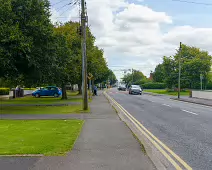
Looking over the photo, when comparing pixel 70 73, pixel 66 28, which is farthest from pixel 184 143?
pixel 66 28

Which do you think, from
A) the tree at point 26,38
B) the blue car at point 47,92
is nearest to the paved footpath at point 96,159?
the tree at point 26,38

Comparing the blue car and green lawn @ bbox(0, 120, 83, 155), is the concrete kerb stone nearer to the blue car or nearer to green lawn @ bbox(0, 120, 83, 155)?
green lawn @ bbox(0, 120, 83, 155)

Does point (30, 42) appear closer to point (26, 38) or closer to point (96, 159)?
point (26, 38)

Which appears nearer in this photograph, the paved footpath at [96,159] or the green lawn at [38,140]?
the paved footpath at [96,159]

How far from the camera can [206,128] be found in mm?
13047

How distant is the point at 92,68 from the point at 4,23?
747 inches

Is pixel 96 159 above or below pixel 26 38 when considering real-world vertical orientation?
below

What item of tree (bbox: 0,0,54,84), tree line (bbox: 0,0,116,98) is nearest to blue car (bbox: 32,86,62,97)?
tree line (bbox: 0,0,116,98)

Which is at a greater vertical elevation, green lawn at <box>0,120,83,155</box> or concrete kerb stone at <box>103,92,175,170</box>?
green lawn at <box>0,120,83,155</box>

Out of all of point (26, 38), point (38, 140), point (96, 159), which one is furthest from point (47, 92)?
point (96, 159)

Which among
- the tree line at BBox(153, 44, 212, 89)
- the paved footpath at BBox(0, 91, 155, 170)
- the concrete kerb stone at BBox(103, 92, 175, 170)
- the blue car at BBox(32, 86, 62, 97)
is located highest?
the tree line at BBox(153, 44, 212, 89)

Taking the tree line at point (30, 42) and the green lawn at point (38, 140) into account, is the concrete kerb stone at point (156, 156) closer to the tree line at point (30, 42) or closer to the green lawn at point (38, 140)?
the green lawn at point (38, 140)

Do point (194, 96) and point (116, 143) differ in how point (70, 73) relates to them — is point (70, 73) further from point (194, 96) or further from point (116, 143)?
point (116, 143)

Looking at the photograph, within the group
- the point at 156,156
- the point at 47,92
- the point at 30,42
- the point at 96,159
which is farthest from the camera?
the point at 47,92
